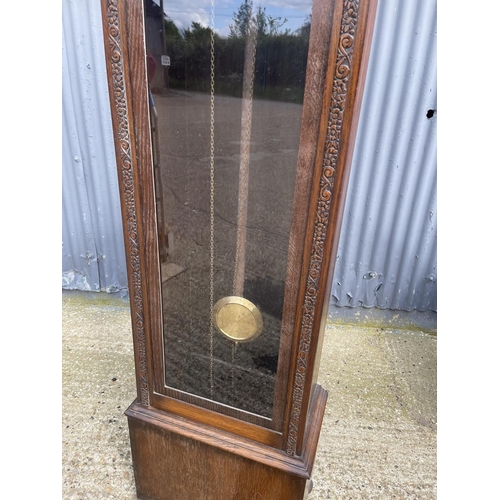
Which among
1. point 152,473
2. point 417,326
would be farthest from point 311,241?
point 417,326

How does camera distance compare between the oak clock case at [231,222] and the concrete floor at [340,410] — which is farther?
the concrete floor at [340,410]

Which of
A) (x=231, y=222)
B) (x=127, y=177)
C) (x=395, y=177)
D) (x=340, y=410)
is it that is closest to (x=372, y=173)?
(x=395, y=177)

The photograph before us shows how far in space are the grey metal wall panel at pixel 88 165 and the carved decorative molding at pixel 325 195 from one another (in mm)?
1189

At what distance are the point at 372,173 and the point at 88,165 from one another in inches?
44.7

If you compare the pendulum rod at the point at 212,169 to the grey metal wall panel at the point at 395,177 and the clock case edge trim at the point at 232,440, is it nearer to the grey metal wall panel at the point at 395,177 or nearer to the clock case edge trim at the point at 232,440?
the clock case edge trim at the point at 232,440

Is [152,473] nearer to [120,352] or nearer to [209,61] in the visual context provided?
[120,352]

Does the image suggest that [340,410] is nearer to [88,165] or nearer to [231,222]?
[231,222]

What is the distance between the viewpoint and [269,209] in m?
0.70

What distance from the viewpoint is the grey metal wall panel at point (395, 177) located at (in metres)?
1.37

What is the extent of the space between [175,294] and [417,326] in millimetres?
1334

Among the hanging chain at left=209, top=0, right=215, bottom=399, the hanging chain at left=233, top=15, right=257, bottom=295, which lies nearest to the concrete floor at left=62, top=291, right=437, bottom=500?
the hanging chain at left=209, top=0, right=215, bottom=399

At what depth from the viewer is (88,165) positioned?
1.66 meters

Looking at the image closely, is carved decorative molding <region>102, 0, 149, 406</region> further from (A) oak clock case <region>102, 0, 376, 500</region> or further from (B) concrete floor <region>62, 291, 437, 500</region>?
(B) concrete floor <region>62, 291, 437, 500</region>

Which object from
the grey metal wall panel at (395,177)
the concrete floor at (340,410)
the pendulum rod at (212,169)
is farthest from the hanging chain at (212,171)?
the grey metal wall panel at (395,177)
